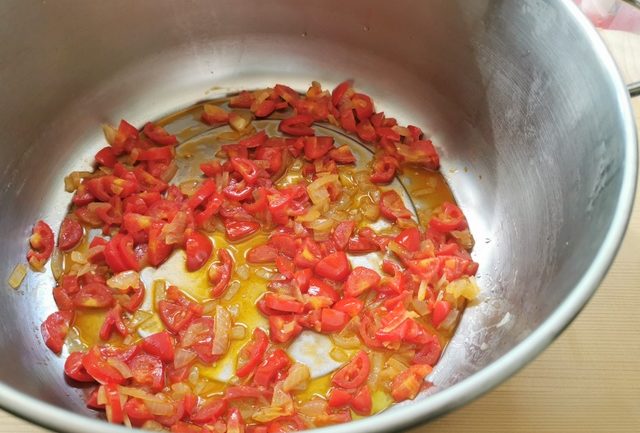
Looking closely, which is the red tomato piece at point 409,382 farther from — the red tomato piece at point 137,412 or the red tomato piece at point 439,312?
the red tomato piece at point 137,412

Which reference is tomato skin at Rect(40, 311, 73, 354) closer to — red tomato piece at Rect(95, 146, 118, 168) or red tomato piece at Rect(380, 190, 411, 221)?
red tomato piece at Rect(95, 146, 118, 168)

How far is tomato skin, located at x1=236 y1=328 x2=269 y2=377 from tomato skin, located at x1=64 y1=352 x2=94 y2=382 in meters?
0.36

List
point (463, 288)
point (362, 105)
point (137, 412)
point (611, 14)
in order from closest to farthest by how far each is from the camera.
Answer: point (137, 412) → point (463, 288) → point (362, 105) → point (611, 14)

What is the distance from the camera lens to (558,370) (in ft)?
4.67

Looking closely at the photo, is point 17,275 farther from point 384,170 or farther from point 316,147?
point 384,170

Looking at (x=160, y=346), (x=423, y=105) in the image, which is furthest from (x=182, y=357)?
(x=423, y=105)

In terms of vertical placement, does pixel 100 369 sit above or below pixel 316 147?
below

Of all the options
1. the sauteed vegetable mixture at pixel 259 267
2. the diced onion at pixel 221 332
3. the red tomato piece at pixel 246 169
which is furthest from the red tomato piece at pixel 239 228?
the diced onion at pixel 221 332

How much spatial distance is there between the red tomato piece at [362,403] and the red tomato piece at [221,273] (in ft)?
1.48

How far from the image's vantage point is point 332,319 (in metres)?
1.52

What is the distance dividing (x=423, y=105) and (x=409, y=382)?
0.94 m

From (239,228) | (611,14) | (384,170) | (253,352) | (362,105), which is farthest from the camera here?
(611,14)

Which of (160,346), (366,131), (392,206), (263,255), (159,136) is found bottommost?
(160,346)

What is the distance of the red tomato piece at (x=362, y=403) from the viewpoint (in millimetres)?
1398
